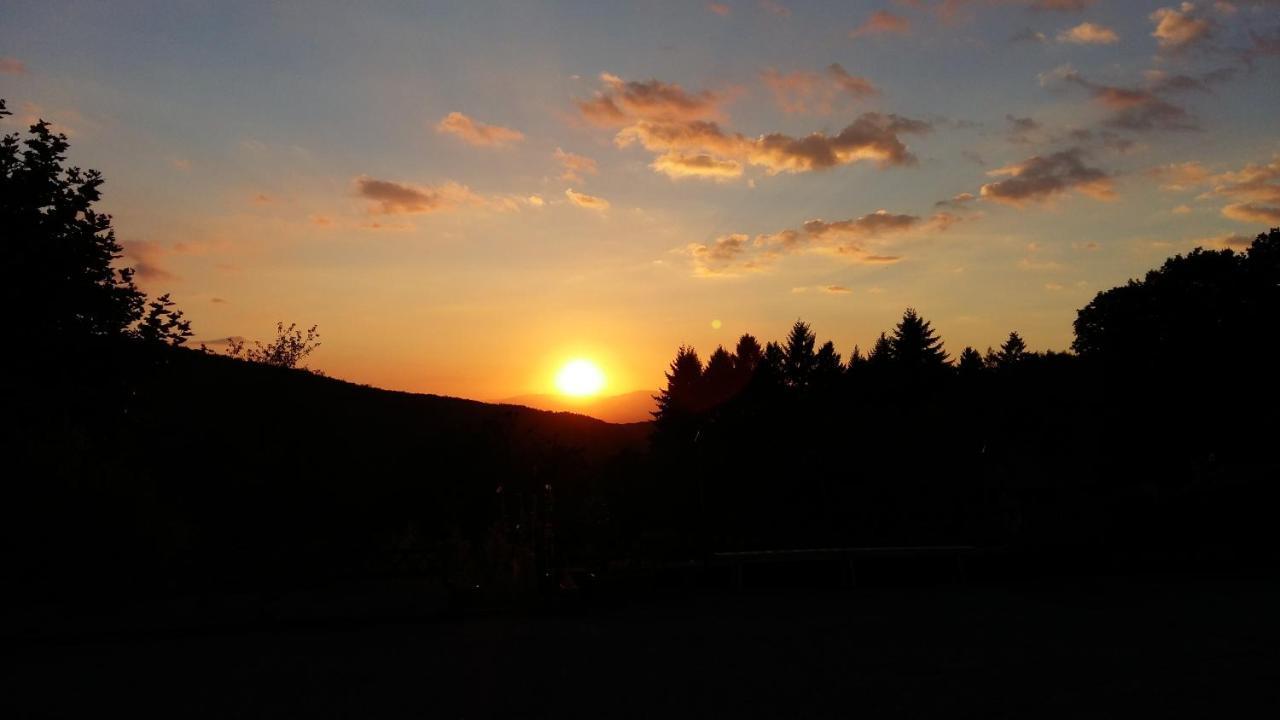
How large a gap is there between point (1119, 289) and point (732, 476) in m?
20.4

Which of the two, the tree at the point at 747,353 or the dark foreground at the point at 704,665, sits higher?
the tree at the point at 747,353

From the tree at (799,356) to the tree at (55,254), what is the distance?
2057 inches

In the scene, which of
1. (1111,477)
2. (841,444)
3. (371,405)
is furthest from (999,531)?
(371,405)

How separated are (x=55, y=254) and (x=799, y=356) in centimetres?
5450

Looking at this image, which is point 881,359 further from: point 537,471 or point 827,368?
point 537,471

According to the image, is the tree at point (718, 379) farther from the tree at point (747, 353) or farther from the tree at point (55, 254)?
the tree at point (55, 254)

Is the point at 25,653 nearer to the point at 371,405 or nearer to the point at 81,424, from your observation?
the point at 81,424

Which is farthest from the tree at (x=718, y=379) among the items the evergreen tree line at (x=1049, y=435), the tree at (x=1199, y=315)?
the tree at (x=1199, y=315)

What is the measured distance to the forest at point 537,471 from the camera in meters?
15.1

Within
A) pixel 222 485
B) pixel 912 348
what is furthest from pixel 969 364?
pixel 222 485

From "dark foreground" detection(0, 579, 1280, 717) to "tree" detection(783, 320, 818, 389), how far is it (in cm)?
5444

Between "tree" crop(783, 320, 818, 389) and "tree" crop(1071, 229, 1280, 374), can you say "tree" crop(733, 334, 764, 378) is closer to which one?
"tree" crop(783, 320, 818, 389)

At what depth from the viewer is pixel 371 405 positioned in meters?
54.4

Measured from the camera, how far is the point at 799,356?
68.2 meters
